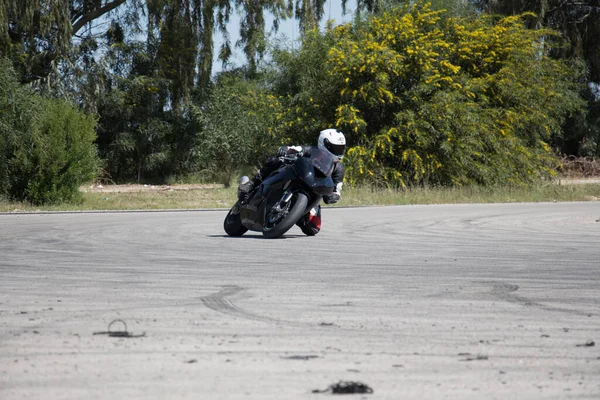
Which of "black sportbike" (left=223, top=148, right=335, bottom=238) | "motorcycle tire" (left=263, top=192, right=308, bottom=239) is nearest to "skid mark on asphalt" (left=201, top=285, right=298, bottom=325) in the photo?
"motorcycle tire" (left=263, top=192, right=308, bottom=239)

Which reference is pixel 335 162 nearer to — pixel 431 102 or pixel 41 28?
pixel 431 102

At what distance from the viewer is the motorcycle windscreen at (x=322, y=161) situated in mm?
15141

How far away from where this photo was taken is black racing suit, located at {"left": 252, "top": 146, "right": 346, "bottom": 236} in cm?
1546

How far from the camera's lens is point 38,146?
2927 cm

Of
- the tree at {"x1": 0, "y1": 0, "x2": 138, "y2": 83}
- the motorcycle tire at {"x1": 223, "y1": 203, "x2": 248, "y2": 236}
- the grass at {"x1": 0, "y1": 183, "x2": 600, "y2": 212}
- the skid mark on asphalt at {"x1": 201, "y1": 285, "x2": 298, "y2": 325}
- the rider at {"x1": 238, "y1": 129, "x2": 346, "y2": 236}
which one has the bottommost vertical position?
the grass at {"x1": 0, "y1": 183, "x2": 600, "y2": 212}

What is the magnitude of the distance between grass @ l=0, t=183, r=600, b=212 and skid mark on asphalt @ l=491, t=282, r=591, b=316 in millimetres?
20473

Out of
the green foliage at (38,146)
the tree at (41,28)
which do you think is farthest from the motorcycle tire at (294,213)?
the tree at (41,28)

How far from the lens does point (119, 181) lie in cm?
5153

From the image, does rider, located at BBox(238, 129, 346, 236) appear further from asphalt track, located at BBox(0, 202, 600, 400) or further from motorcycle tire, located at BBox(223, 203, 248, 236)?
asphalt track, located at BBox(0, 202, 600, 400)

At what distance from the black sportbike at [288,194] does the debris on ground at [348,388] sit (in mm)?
10157

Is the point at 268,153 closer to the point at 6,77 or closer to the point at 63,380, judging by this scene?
the point at 6,77

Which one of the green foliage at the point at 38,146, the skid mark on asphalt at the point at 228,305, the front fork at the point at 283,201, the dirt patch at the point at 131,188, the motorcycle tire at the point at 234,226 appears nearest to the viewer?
the skid mark on asphalt at the point at 228,305

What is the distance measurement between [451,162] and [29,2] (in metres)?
17.1

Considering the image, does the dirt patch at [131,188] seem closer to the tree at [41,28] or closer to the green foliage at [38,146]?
the tree at [41,28]
